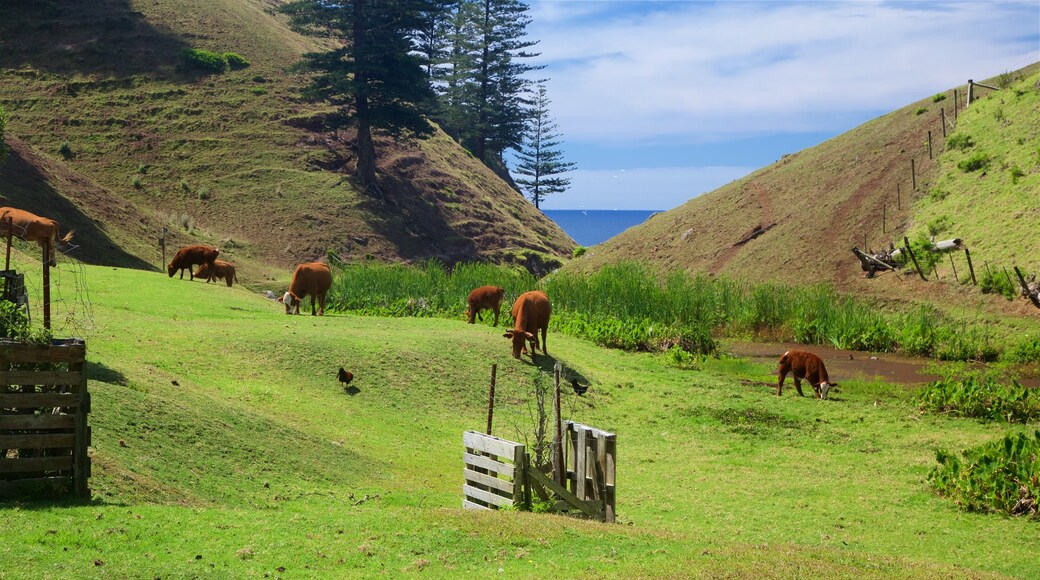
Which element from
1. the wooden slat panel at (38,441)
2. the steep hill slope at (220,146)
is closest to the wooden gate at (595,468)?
the wooden slat panel at (38,441)

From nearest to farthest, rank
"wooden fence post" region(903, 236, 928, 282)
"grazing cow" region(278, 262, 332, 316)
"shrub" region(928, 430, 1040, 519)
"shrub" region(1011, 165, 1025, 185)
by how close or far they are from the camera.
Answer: "shrub" region(928, 430, 1040, 519) → "grazing cow" region(278, 262, 332, 316) → "wooden fence post" region(903, 236, 928, 282) → "shrub" region(1011, 165, 1025, 185)

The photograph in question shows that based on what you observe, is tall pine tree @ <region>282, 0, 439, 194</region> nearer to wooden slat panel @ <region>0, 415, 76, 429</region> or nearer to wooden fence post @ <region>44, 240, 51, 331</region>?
wooden fence post @ <region>44, 240, 51, 331</region>

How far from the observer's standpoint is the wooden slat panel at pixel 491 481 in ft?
36.1

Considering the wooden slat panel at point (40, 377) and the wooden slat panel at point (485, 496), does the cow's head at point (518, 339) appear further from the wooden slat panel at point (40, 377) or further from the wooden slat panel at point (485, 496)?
the wooden slat panel at point (40, 377)

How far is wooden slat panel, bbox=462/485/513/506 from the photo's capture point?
36.3 feet

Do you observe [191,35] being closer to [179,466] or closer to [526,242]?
[526,242]

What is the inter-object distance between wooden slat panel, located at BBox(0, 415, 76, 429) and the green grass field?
2.53 feet

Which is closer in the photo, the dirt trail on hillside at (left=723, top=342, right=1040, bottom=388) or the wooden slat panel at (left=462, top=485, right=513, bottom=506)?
the wooden slat panel at (left=462, top=485, right=513, bottom=506)

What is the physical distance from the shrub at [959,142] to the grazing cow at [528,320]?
31.3 metres

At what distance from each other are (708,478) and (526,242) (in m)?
54.8

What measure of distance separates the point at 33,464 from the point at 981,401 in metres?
16.0

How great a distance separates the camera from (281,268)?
5000cm

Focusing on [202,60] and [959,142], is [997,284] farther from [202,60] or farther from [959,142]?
[202,60]

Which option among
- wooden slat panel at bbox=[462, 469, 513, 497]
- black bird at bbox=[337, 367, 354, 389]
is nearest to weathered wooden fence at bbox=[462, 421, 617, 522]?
wooden slat panel at bbox=[462, 469, 513, 497]
